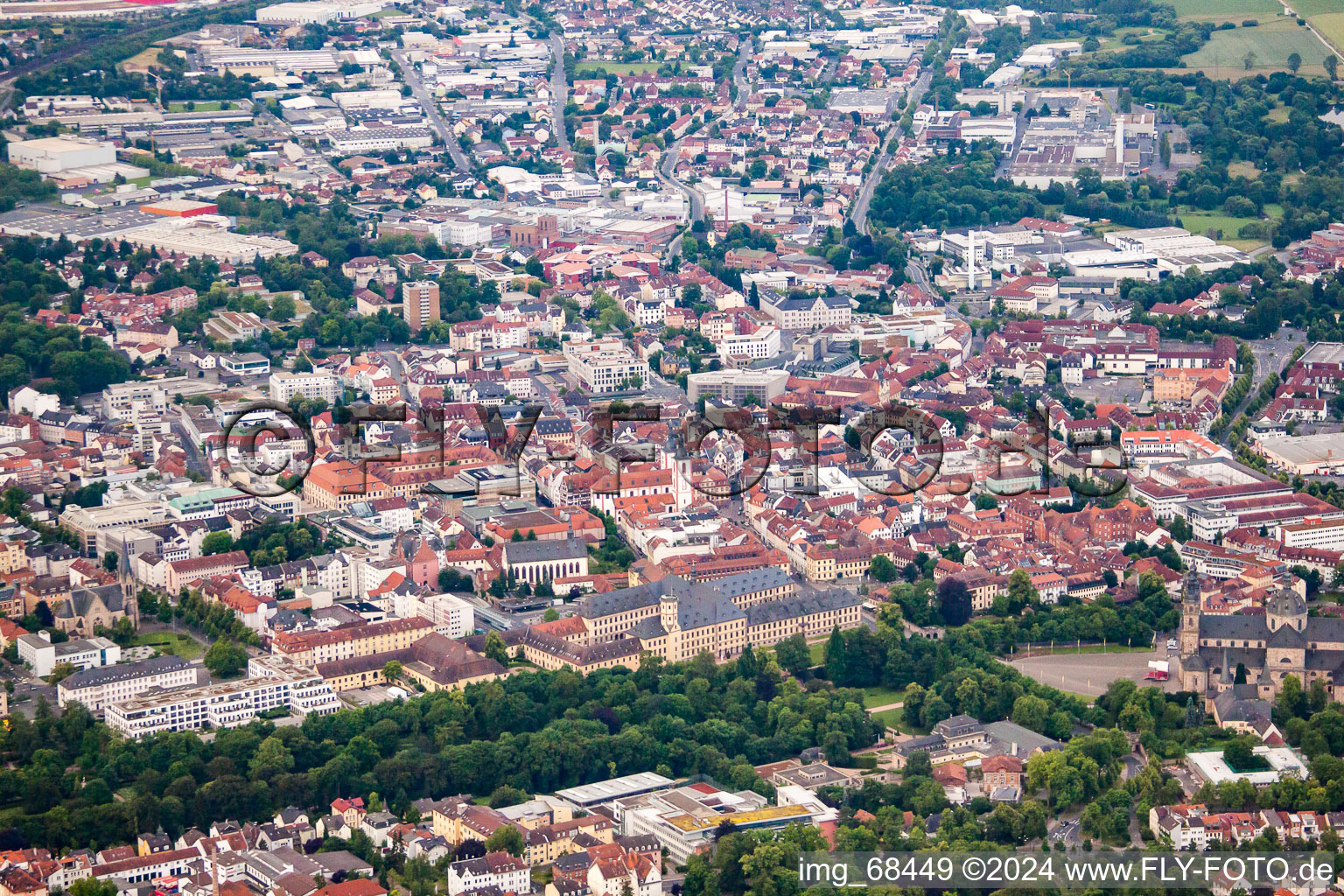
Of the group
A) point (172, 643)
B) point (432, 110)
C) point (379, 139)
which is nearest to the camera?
point (172, 643)

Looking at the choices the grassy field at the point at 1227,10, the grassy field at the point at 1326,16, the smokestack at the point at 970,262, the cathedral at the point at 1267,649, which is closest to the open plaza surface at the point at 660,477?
the cathedral at the point at 1267,649

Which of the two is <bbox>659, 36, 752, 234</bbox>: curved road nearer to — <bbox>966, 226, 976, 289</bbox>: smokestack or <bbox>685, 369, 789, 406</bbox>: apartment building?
<bbox>966, 226, 976, 289</bbox>: smokestack

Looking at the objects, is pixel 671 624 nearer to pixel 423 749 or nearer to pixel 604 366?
pixel 423 749

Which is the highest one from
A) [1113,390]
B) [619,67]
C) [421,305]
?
[619,67]

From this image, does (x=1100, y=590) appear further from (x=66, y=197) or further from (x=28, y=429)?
(x=66, y=197)

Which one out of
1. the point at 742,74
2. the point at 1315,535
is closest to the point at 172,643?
the point at 1315,535

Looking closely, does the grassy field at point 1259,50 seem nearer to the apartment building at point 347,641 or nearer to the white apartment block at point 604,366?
the white apartment block at point 604,366
